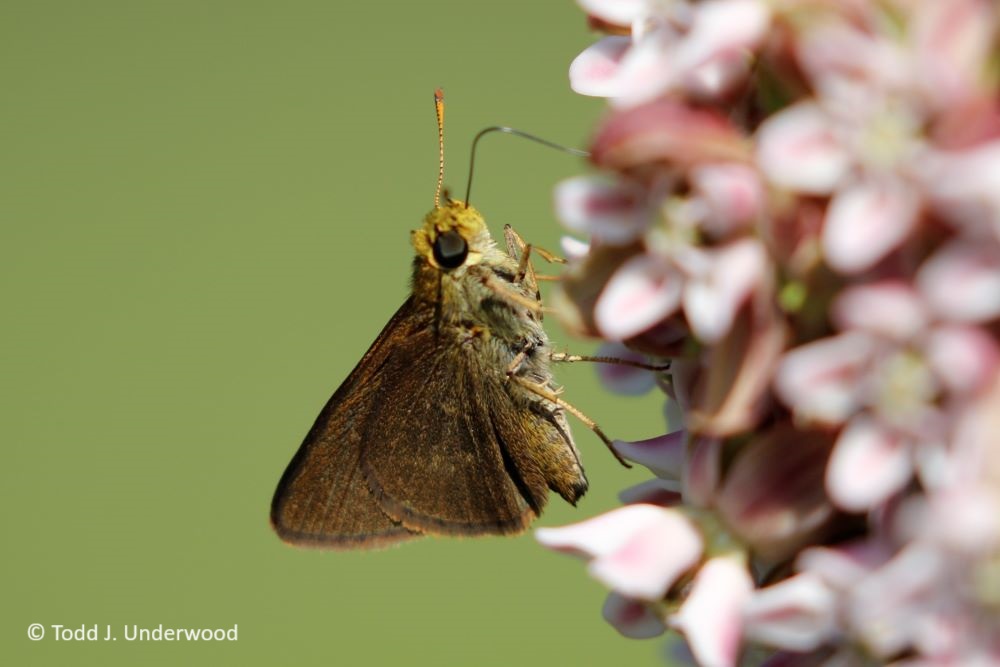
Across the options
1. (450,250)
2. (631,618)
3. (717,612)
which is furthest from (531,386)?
(717,612)

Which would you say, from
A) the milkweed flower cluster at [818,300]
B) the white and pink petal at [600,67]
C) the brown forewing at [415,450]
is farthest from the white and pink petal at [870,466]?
the brown forewing at [415,450]

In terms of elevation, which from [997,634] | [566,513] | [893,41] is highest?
[566,513]

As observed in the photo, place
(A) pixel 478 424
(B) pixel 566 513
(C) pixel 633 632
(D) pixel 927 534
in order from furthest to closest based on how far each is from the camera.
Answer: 1. (B) pixel 566 513
2. (A) pixel 478 424
3. (C) pixel 633 632
4. (D) pixel 927 534

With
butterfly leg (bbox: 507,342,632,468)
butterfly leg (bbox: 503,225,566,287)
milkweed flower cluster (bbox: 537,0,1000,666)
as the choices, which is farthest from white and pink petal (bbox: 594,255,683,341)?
butterfly leg (bbox: 507,342,632,468)

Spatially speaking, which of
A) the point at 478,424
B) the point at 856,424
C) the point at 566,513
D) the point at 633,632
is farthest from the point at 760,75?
the point at 566,513

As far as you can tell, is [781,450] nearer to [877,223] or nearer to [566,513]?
[877,223]
